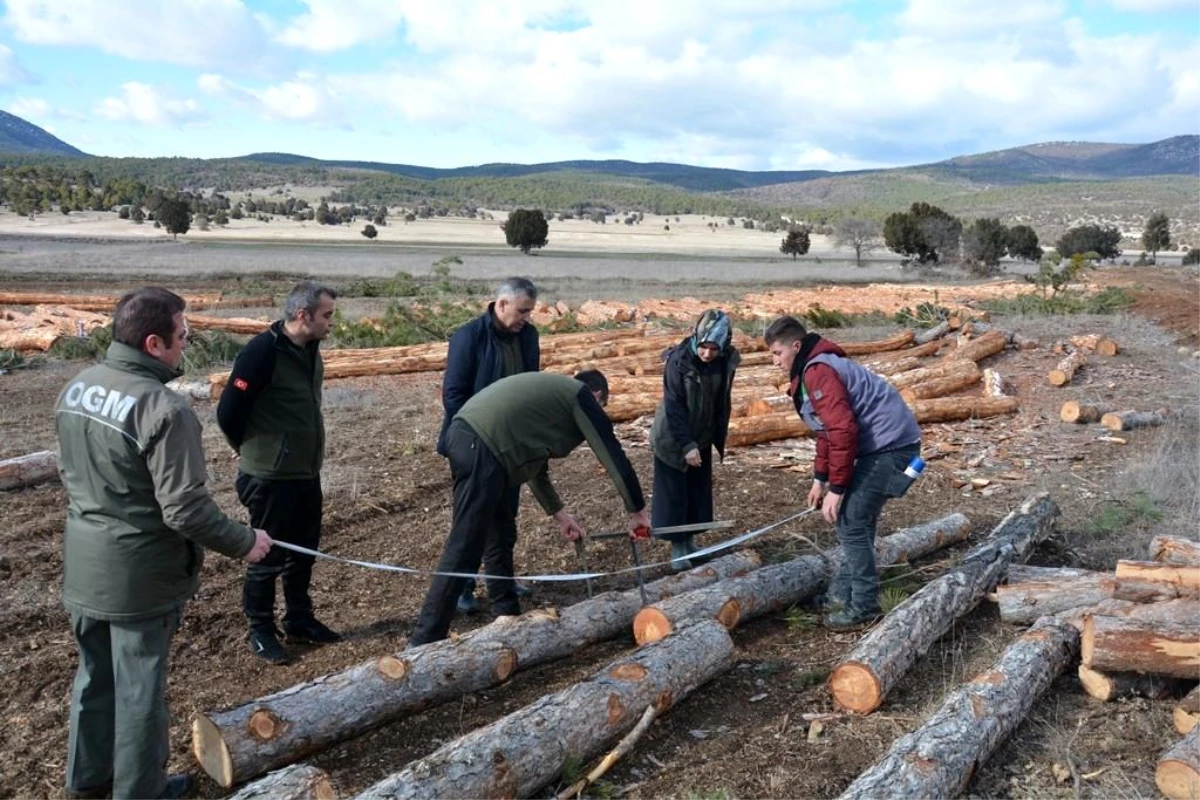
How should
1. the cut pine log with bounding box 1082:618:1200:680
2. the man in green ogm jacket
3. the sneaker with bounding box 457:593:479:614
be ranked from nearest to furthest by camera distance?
the man in green ogm jacket < the cut pine log with bounding box 1082:618:1200:680 < the sneaker with bounding box 457:593:479:614

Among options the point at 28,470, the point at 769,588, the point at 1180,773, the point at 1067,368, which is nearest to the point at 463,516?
the point at 769,588

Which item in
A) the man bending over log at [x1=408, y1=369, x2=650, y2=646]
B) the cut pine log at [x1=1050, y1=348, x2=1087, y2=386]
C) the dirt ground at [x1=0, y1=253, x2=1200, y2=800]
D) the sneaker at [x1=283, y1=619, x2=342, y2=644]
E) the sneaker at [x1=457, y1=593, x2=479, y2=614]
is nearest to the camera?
the dirt ground at [x1=0, y1=253, x2=1200, y2=800]

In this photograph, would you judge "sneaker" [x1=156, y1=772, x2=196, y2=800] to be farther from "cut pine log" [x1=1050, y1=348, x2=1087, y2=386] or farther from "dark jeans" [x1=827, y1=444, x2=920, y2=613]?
"cut pine log" [x1=1050, y1=348, x2=1087, y2=386]

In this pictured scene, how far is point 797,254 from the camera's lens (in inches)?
2805

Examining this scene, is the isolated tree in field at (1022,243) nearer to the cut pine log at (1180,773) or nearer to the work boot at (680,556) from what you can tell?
the work boot at (680,556)

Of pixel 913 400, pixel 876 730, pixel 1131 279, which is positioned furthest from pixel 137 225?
pixel 876 730

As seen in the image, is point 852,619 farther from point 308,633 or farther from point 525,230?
point 525,230

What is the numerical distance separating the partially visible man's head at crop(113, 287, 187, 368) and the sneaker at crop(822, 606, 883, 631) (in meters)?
3.68

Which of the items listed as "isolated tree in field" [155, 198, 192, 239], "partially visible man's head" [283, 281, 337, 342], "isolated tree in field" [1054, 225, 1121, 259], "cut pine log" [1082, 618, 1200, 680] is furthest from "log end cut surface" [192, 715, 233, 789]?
"isolated tree in field" [1054, 225, 1121, 259]

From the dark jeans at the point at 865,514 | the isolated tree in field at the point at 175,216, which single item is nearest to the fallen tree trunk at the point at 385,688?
the dark jeans at the point at 865,514

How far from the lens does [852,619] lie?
5.41 metres

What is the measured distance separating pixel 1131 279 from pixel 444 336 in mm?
29519

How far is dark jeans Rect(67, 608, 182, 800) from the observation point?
352 centimetres

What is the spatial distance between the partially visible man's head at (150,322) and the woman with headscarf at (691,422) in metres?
3.22
